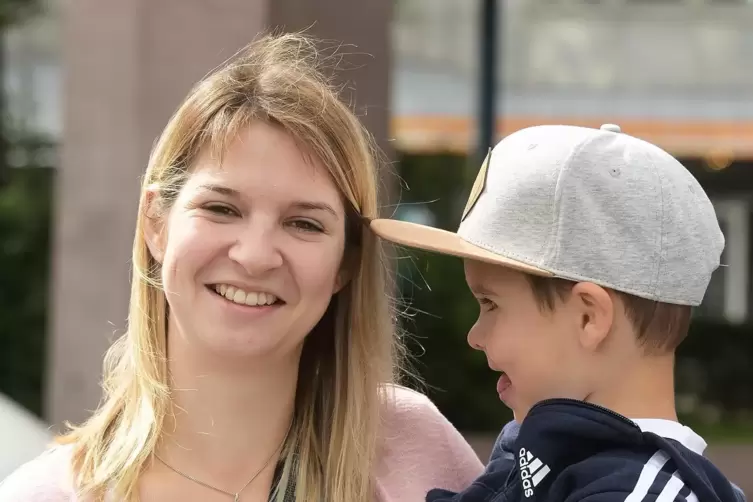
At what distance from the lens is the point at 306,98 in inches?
81.7

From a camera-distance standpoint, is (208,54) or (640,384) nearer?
(640,384)

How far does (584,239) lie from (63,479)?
3.48 ft

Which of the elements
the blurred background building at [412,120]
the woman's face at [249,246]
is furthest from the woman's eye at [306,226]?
the blurred background building at [412,120]

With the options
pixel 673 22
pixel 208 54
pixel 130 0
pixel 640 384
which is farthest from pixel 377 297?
pixel 673 22

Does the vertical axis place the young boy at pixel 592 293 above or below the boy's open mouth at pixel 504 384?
above

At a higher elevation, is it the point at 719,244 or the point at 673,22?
the point at 673,22

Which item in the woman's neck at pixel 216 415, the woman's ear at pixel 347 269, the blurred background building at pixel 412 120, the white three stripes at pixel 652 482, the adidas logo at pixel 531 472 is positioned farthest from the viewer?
the blurred background building at pixel 412 120

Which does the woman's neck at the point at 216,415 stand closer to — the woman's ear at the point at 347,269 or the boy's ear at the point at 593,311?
the woman's ear at the point at 347,269

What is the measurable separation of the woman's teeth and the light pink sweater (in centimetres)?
44

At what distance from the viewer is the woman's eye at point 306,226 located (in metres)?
2.02

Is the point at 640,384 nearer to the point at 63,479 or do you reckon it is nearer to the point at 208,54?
the point at 63,479

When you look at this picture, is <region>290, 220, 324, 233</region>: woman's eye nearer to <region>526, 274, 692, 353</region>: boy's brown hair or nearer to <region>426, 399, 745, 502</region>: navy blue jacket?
<region>526, 274, 692, 353</region>: boy's brown hair

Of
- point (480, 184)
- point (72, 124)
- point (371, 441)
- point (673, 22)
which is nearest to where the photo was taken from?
point (480, 184)

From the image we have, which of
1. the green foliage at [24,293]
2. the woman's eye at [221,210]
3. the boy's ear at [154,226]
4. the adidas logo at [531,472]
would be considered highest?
the woman's eye at [221,210]
